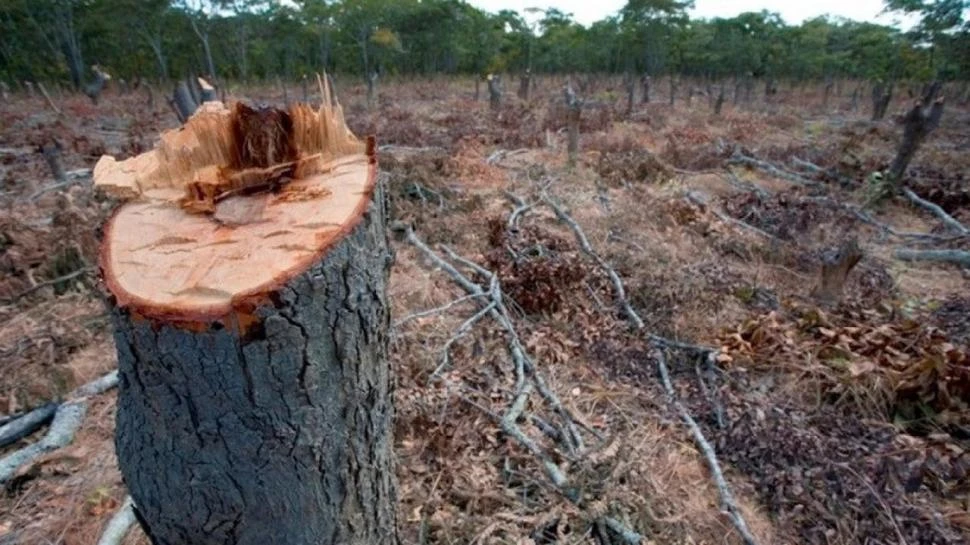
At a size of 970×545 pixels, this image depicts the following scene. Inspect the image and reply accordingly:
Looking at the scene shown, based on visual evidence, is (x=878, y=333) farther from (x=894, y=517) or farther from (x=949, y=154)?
(x=949, y=154)

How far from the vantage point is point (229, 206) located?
2.67ft

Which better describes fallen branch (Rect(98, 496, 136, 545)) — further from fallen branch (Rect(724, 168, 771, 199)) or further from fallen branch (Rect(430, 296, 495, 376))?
fallen branch (Rect(724, 168, 771, 199))

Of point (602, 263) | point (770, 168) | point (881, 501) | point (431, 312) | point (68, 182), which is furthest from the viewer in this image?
point (770, 168)

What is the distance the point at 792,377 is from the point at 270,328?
2.65 metres

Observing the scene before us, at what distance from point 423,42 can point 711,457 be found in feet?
95.3

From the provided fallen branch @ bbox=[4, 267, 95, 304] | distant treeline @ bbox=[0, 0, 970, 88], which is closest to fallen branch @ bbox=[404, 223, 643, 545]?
fallen branch @ bbox=[4, 267, 95, 304]

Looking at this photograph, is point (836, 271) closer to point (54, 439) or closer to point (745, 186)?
point (745, 186)

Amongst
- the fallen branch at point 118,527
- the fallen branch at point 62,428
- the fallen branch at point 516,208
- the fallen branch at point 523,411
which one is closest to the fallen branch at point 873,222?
the fallen branch at point 516,208

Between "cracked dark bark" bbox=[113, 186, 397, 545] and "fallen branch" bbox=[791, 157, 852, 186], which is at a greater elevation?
"cracked dark bark" bbox=[113, 186, 397, 545]

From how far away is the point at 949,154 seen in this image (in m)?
7.65

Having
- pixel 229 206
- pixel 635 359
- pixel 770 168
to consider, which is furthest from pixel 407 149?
pixel 229 206

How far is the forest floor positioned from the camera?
68.2 inches

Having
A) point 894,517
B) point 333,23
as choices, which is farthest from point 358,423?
point 333,23

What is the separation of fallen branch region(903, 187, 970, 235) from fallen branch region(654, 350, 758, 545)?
377 cm
